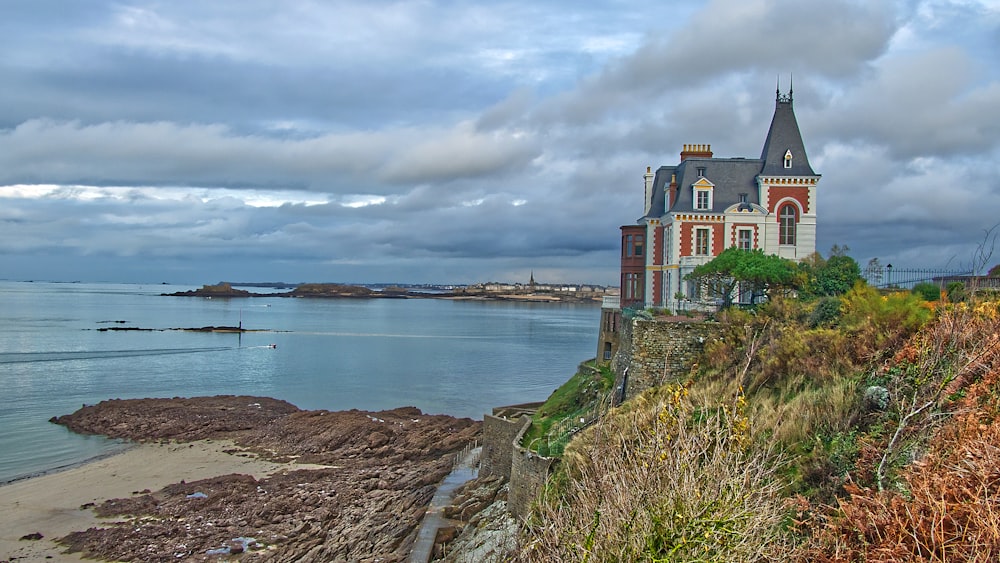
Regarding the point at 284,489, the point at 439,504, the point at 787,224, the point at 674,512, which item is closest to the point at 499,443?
the point at 439,504

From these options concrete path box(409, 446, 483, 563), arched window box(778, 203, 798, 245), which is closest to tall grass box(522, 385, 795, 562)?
concrete path box(409, 446, 483, 563)

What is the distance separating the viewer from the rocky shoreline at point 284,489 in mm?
21484

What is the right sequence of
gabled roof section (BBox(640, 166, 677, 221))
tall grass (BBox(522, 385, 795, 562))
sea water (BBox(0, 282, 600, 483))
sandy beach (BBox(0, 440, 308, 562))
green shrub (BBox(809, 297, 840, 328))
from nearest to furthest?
tall grass (BBox(522, 385, 795, 562)) < green shrub (BBox(809, 297, 840, 328)) < sandy beach (BBox(0, 440, 308, 562)) < gabled roof section (BBox(640, 166, 677, 221)) < sea water (BBox(0, 282, 600, 483))

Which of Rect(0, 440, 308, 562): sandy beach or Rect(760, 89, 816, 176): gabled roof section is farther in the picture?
Rect(760, 89, 816, 176): gabled roof section

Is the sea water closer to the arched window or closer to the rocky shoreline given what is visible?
the rocky shoreline

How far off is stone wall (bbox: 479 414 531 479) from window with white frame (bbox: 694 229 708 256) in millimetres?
11793

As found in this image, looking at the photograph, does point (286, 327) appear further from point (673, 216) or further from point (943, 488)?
point (943, 488)

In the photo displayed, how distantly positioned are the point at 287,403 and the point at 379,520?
24570 millimetres

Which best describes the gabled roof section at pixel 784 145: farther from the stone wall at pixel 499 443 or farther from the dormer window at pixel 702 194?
the stone wall at pixel 499 443

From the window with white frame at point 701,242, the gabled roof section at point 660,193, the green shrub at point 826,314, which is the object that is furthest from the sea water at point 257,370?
the green shrub at point 826,314

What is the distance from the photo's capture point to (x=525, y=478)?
18.0 meters

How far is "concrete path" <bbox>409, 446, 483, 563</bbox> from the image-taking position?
19.6 meters

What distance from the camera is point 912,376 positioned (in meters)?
11.4

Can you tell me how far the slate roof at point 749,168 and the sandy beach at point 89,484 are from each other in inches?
869
